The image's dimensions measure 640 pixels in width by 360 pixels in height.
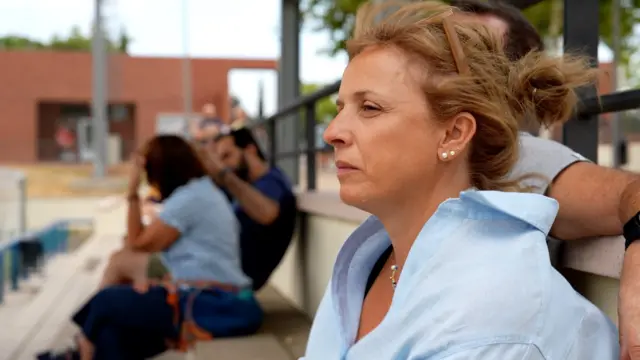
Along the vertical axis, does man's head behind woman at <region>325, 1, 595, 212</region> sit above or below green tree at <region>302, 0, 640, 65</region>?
below

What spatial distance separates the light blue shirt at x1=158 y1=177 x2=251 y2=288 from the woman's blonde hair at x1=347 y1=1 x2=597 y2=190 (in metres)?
2.50

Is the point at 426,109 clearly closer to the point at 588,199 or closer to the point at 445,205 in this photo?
the point at 445,205

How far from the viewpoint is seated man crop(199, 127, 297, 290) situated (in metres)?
3.98

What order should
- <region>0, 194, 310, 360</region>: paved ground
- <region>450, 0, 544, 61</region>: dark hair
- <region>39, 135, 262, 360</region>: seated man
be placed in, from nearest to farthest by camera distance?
<region>450, 0, 544, 61</region>: dark hair < <region>0, 194, 310, 360</region>: paved ground < <region>39, 135, 262, 360</region>: seated man

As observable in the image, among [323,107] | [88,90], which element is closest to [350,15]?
Answer: [323,107]

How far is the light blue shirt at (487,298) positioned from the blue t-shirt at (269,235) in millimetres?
2957

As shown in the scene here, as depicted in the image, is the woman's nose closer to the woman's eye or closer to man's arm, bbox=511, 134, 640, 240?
the woman's eye

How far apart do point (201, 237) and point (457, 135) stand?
273cm

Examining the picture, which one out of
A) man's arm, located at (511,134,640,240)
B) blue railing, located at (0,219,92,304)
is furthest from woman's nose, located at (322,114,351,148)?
blue railing, located at (0,219,92,304)

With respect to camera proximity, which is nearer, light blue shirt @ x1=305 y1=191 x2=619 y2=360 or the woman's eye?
light blue shirt @ x1=305 y1=191 x2=619 y2=360

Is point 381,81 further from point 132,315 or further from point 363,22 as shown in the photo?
point 132,315

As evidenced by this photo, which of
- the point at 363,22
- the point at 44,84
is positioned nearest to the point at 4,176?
the point at 363,22

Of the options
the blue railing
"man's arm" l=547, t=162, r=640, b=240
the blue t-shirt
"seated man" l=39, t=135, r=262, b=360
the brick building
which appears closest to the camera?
"man's arm" l=547, t=162, r=640, b=240

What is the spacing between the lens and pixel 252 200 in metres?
3.96
